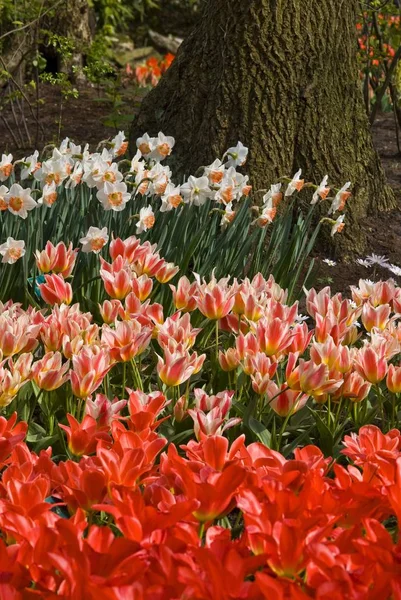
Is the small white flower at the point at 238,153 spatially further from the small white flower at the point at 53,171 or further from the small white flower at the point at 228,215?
the small white flower at the point at 53,171

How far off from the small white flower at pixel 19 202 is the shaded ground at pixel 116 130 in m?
1.53

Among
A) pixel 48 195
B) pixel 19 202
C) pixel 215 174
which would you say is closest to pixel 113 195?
pixel 48 195

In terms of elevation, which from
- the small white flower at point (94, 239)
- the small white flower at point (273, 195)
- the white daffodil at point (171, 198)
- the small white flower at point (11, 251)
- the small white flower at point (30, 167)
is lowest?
the small white flower at point (11, 251)

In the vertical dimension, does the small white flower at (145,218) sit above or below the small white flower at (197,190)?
below

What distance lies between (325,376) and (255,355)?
0.66ft

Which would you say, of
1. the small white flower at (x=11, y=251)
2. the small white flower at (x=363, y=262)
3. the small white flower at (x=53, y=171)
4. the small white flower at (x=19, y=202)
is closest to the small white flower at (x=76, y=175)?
the small white flower at (x=53, y=171)

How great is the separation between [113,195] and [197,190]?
0.40 m

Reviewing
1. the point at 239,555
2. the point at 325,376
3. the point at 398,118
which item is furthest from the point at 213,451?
the point at 398,118

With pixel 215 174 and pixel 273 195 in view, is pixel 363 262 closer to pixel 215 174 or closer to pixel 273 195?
pixel 273 195

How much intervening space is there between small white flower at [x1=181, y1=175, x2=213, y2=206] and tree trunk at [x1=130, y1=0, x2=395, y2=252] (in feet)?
2.89

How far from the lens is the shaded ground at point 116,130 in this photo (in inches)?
169

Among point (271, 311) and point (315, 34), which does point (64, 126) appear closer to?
point (315, 34)

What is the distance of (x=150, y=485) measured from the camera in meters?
1.46

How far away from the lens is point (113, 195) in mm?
3287
